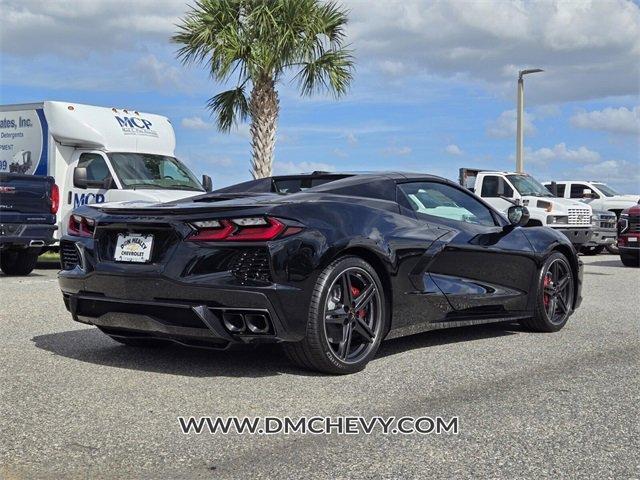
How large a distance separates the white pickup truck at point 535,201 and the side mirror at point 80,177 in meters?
8.83

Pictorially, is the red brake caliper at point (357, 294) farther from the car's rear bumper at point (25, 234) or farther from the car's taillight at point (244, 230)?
the car's rear bumper at point (25, 234)

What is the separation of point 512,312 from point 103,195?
8580 millimetres

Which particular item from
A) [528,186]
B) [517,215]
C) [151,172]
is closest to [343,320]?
[517,215]

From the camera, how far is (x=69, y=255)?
18.6 ft

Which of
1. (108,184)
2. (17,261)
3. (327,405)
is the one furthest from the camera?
(108,184)

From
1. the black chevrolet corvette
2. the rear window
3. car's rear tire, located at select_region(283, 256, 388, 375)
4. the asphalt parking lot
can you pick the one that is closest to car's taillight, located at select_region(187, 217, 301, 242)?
the black chevrolet corvette

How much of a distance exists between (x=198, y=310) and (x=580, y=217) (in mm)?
15178

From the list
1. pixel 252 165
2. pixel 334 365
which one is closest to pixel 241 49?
pixel 252 165

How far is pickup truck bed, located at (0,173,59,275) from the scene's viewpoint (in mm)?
12234

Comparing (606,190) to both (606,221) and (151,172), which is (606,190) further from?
(151,172)

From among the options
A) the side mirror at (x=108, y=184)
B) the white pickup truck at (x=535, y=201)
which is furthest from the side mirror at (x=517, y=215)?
the white pickup truck at (x=535, y=201)

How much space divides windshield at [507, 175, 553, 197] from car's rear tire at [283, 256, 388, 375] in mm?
13973

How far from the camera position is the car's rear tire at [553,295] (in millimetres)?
7082

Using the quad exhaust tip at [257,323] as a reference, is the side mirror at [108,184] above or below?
above
